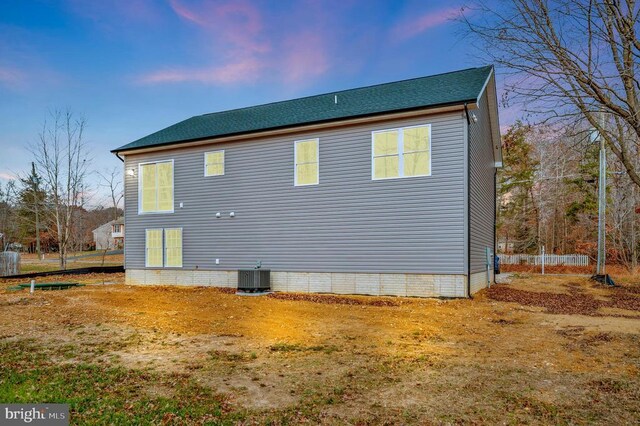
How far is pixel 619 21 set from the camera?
20.0ft

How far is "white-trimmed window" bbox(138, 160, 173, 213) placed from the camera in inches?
627

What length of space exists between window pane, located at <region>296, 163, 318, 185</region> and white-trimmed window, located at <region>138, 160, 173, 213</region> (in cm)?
556

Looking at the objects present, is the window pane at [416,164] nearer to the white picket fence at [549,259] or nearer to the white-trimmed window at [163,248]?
the white-trimmed window at [163,248]

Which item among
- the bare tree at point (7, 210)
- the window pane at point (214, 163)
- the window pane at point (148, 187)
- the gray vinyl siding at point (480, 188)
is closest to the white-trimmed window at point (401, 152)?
the gray vinyl siding at point (480, 188)

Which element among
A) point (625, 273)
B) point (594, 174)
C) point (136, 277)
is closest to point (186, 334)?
point (136, 277)

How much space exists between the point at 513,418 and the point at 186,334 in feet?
18.9

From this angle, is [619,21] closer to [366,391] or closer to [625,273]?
[366,391]

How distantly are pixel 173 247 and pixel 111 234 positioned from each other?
179 ft

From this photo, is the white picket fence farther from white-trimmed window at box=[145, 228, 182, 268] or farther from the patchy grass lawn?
the patchy grass lawn

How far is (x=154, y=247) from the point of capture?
16094mm

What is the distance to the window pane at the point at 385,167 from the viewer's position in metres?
12.2

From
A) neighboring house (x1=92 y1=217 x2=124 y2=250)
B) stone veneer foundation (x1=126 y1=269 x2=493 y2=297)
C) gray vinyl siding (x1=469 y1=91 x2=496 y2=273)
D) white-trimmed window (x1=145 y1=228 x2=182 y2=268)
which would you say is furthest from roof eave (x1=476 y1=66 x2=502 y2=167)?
neighboring house (x1=92 y1=217 x2=124 y2=250)

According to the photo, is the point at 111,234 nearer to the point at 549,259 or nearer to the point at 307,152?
the point at 307,152

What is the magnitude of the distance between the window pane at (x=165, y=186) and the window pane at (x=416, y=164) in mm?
9155
